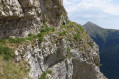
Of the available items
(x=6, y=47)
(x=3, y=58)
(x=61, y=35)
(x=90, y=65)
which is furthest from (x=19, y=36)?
(x=90, y=65)

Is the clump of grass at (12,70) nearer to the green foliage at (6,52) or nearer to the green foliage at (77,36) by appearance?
the green foliage at (6,52)

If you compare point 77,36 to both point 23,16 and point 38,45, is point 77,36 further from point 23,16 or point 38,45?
point 23,16

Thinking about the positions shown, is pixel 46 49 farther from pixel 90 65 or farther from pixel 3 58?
pixel 90 65

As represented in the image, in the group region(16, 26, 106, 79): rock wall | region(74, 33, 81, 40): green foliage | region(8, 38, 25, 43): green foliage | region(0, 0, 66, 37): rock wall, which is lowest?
region(16, 26, 106, 79): rock wall

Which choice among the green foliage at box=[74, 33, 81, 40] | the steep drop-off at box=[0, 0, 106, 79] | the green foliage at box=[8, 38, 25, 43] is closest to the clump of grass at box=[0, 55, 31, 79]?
the steep drop-off at box=[0, 0, 106, 79]

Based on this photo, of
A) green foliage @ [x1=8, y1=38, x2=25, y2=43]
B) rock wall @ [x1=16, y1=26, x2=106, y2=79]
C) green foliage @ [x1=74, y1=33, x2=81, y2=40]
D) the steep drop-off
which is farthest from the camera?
green foliage @ [x1=74, y1=33, x2=81, y2=40]

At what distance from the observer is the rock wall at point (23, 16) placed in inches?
714

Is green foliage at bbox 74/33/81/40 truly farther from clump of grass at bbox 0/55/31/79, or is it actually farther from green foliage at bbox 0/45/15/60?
green foliage at bbox 0/45/15/60

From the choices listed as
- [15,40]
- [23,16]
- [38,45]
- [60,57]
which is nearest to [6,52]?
[15,40]

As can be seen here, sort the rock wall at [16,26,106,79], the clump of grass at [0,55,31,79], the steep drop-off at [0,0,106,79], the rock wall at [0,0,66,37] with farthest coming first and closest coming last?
the rock wall at [16,26,106,79], the rock wall at [0,0,66,37], the steep drop-off at [0,0,106,79], the clump of grass at [0,55,31,79]

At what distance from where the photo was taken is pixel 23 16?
2059 cm

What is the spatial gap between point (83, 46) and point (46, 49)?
11249mm

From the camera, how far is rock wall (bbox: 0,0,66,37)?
59.5ft

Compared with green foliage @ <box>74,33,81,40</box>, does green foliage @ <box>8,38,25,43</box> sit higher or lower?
higher
